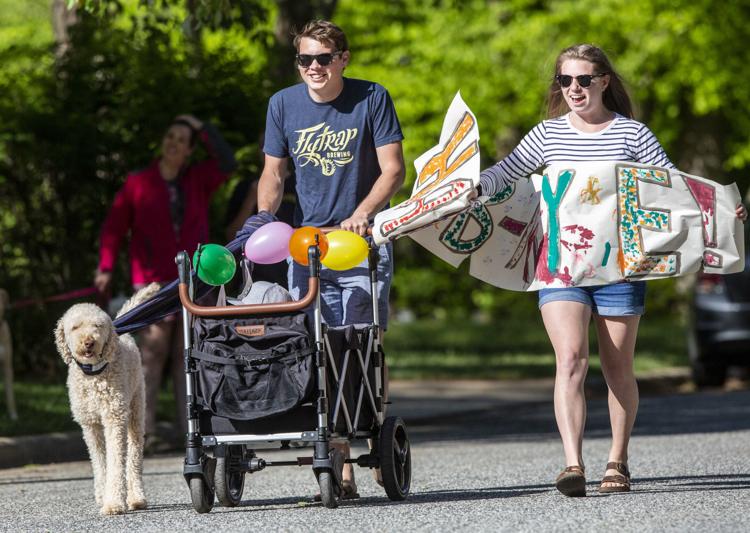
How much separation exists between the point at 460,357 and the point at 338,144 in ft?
39.9

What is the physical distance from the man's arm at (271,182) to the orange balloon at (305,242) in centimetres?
60

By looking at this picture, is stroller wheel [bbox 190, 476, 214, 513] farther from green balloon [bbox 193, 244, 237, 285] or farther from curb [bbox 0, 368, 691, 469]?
curb [bbox 0, 368, 691, 469]

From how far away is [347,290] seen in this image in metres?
7.00

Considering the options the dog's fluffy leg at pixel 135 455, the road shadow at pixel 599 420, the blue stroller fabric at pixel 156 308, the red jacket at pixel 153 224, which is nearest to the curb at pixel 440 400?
the road shadow at pixel 599 420

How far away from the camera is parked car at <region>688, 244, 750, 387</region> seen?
15.3m

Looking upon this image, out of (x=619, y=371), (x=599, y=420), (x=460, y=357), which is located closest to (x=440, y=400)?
(x=599, y=420)

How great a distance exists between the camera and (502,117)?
99.6 ft

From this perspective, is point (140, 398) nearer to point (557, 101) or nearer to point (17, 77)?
point (557, 101)

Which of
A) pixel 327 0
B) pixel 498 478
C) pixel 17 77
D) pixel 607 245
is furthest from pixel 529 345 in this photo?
pixel 607 245

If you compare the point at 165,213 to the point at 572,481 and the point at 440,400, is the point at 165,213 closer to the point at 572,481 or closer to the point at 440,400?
the point at 572,481

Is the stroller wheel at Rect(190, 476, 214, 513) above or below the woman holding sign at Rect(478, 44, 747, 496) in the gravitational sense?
below

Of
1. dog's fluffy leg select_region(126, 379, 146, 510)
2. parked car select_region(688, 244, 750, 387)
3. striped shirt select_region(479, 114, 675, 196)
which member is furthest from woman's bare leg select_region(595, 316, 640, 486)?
parked car select_region(688, 244, 750, 387)

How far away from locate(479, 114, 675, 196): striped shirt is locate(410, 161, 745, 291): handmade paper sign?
64 millimetres

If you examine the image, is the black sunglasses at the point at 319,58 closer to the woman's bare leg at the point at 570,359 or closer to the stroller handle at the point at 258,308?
the stroller handle at the point at 258,308
